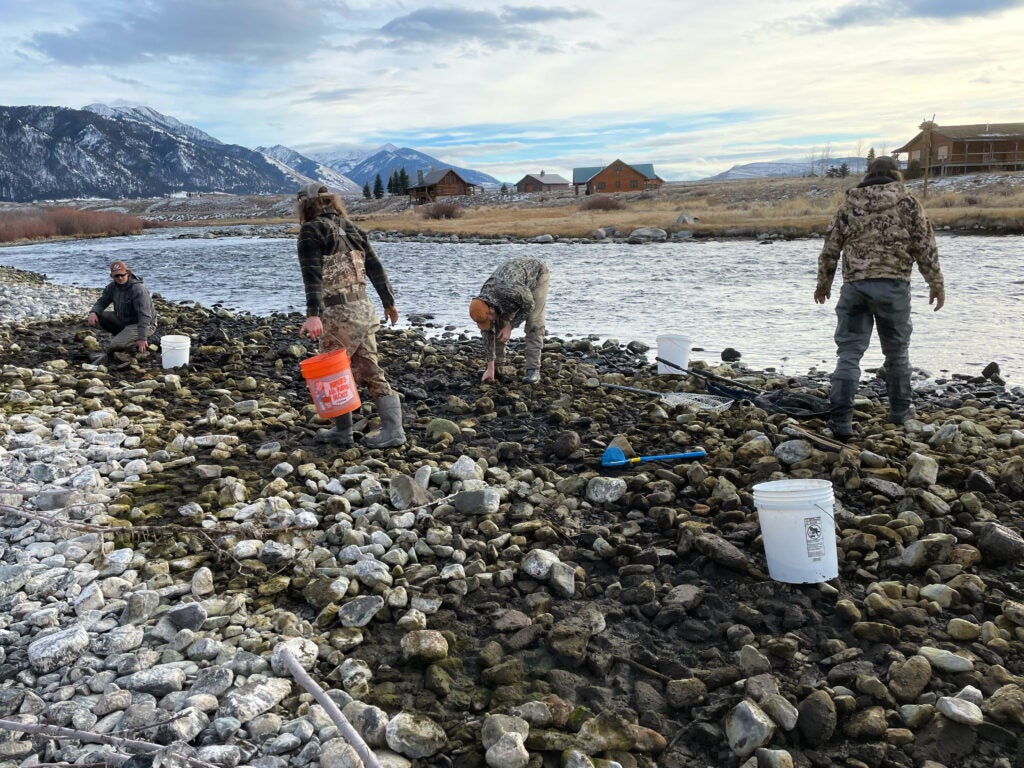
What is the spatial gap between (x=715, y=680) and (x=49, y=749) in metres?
2.45

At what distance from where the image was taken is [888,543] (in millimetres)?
3996

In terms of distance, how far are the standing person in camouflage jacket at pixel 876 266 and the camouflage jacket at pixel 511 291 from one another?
2.58 metres

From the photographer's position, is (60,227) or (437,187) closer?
(60,227)

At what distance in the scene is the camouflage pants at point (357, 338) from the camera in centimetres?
547

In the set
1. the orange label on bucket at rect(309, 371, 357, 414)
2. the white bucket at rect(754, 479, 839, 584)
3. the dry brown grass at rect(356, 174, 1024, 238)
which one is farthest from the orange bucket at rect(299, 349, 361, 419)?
the dry brown grass at rect(356, 174, 1024, 238)

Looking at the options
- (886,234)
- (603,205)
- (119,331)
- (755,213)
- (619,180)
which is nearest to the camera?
(886,234)

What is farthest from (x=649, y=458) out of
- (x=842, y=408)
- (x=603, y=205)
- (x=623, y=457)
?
(x=603, y=205)

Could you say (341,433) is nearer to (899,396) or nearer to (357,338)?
(357,338)

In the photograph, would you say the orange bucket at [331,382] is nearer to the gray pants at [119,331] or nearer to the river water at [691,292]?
the gray pants at [119,331]

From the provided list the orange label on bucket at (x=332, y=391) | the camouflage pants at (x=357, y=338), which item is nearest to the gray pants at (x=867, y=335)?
the camouflage pants at (x=357, y=338)

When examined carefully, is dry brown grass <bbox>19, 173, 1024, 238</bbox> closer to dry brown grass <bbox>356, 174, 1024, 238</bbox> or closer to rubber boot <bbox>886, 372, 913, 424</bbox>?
dry brown grass <bbox>356, 174, 1024, 238</bbox>

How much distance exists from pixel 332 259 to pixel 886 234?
413 centimetres

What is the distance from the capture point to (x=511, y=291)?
22.6 feet

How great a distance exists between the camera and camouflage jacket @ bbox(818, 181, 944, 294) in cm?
564
